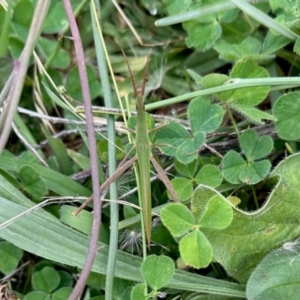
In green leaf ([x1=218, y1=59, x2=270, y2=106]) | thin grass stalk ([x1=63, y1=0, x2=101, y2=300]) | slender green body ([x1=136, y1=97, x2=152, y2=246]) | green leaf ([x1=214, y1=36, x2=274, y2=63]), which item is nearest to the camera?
thin grass stalk ([x1=63, y1=0, x2=101, y2=300])

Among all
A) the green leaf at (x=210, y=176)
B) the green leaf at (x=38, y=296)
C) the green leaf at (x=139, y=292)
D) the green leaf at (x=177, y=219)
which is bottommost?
the green leaf at (x=38, y=296)

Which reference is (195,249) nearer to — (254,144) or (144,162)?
(144,162)

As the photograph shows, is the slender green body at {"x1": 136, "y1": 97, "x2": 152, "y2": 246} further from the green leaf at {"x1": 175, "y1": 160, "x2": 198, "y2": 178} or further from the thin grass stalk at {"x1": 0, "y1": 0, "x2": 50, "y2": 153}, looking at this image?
the thin grass stalk at {"x1": 0, "y1": 0, "x2": 50, "y2": 153}

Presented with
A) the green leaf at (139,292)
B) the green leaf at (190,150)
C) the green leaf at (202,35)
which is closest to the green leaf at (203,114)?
the green leaf at (190,150)

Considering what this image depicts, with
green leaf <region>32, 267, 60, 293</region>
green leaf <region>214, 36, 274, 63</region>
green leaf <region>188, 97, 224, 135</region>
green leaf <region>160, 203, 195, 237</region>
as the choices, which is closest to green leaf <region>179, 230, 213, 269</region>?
green leaf <region>160, 203, 195, 237</region>

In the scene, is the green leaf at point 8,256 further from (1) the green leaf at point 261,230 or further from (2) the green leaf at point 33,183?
(1) the green leaf at point 261,230

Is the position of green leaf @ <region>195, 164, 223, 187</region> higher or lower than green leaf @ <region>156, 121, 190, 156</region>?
lower
